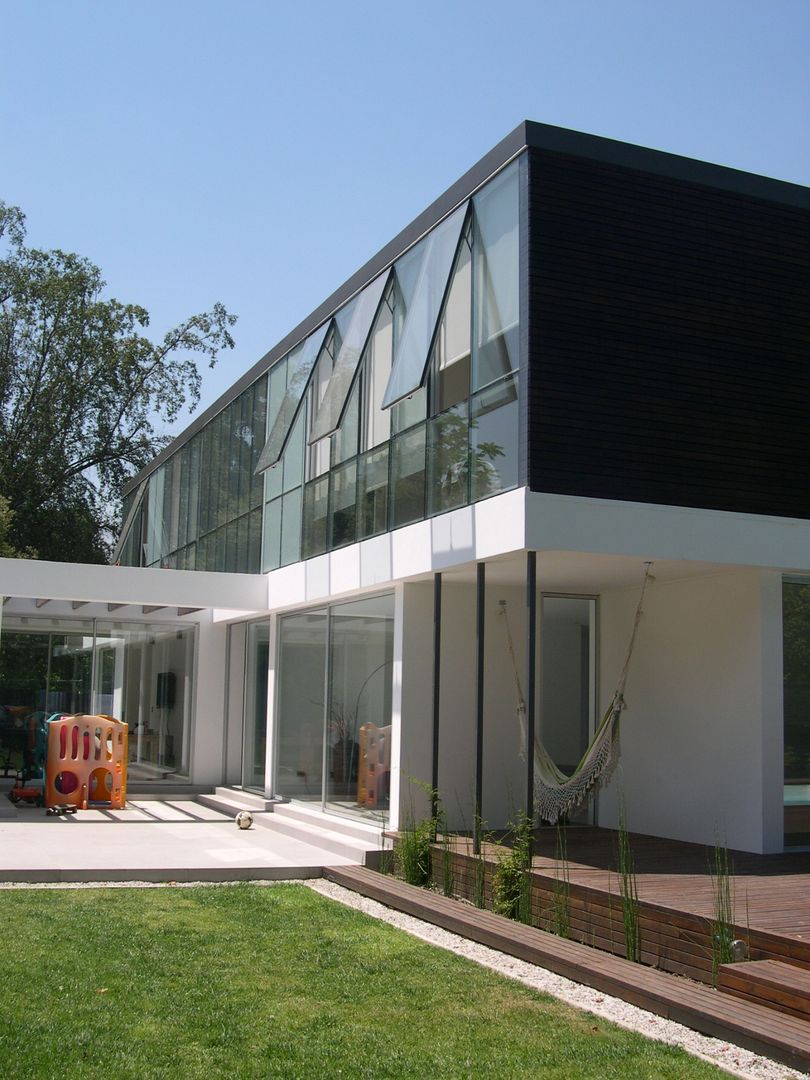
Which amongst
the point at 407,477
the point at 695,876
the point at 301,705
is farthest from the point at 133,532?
the point at 695,876

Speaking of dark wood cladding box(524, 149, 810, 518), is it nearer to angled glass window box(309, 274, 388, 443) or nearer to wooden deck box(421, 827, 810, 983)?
wooden deck box(421, 827, 810, 983)

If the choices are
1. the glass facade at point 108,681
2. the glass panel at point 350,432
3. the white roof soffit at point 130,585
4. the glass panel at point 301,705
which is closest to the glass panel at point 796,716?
the glass panel at point 350,432

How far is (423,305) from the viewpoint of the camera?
1064 centimetres

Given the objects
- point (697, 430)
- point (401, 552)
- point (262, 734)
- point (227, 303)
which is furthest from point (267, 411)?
point (227, 303)

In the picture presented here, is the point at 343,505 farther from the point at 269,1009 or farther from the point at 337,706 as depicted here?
the point at 269,1009

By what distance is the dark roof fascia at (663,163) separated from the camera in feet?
29.9

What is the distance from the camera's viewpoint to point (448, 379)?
1019cm

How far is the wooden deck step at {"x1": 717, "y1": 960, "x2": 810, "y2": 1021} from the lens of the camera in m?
5.25

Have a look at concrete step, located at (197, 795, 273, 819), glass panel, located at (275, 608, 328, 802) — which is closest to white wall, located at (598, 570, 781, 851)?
glass panel, located at (275, 608, 328, 802)

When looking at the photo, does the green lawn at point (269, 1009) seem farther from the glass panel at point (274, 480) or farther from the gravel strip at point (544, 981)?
the glass panel at point (274, 480)

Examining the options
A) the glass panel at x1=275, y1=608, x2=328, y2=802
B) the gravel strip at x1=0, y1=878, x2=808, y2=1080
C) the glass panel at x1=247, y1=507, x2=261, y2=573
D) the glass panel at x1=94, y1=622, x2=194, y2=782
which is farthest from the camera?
the glass panel at x1=94, y1=622, x2=194, y2=782

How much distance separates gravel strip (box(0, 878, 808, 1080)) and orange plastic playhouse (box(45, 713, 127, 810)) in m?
4.72

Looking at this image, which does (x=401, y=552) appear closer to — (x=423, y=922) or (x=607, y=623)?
(x=607, y=623)

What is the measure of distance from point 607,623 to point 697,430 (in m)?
2.74
